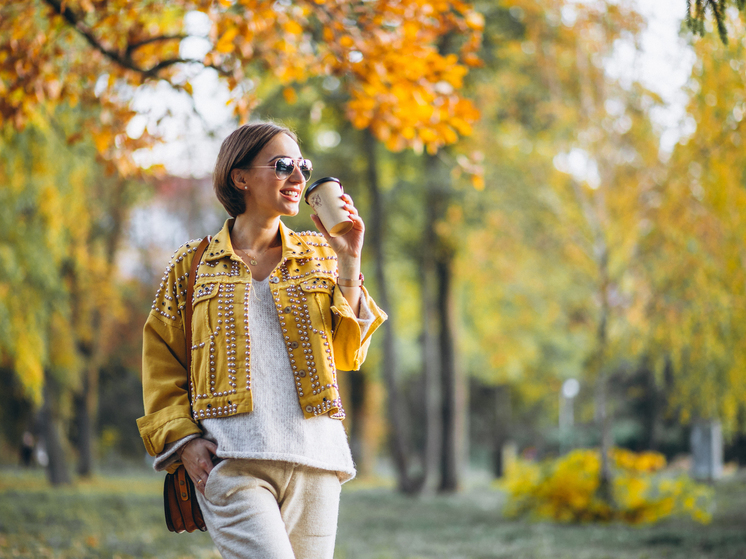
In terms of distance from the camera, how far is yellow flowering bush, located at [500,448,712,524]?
8984 mm

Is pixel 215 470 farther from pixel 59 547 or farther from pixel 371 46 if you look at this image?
pixel 59 547

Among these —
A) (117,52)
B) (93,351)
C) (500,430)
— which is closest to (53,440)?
(93,351)

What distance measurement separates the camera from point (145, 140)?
591 centimetres

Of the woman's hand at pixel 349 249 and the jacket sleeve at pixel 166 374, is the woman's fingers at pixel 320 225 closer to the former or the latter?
the woman's hand at pixel 349 249

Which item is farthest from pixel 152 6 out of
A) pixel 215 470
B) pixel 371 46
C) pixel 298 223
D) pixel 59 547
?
pixel 298 223

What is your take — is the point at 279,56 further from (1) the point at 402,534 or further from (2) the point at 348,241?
(1) the point at 402,534

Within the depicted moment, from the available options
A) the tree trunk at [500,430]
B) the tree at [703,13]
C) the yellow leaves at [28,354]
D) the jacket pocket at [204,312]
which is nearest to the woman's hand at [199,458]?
the jacket pocket at [204,312]

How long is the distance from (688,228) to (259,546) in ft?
A: 24.4

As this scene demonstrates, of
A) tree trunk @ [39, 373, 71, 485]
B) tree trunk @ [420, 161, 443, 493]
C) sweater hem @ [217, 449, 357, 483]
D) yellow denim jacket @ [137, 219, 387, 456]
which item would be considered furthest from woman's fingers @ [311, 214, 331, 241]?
tree trunk @ [39, 373, 71, 485]

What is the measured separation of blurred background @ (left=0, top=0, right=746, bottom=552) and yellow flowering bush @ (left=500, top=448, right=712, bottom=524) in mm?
552

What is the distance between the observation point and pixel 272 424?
7.48 ft

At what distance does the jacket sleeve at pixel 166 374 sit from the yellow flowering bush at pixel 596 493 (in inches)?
311

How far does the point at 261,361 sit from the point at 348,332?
308 mm

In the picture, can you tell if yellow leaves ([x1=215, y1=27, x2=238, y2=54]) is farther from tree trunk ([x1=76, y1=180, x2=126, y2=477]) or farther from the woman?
tree trunk ([x1=76, y1=180, x2=126, y2=477])
